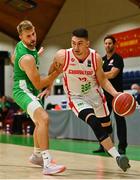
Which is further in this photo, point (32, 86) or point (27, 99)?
point (32, 86)

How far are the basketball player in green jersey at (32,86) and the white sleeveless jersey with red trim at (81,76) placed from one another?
251 mm

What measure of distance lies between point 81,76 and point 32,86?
0.57 m

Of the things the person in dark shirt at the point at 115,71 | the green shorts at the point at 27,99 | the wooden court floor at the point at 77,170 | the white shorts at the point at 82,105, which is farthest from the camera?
the person in dark shirt at the point at 115,71

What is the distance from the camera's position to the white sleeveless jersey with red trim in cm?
481

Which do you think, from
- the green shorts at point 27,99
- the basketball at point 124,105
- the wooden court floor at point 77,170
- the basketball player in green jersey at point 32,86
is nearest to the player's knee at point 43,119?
the basketball player in green jersey at point 32,86

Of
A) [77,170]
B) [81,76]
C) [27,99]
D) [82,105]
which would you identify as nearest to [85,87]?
[81,76]

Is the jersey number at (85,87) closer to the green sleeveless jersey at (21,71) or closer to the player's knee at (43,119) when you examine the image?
the green sleeveless jersey at (21,71)

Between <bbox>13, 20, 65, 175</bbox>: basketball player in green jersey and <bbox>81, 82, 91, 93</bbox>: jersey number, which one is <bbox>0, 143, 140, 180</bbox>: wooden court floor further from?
<bbox>81, 82, 91, 93</bbox>: jersey number

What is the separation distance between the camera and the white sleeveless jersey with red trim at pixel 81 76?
481cm

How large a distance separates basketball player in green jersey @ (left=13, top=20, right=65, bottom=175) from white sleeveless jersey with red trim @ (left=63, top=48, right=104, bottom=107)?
251 mm

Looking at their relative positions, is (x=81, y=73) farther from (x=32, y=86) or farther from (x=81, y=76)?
(x=32, y=86)

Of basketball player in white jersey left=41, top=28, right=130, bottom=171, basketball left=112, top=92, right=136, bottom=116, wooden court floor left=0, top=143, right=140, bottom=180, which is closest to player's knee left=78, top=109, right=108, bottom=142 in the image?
basketball player in white jersey left=41, top=28, right=130, bottom=171

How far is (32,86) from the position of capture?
4.77m

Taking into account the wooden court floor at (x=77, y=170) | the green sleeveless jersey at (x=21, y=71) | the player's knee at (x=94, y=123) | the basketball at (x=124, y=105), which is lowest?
the wooden court floor at (x=77, y=170)
